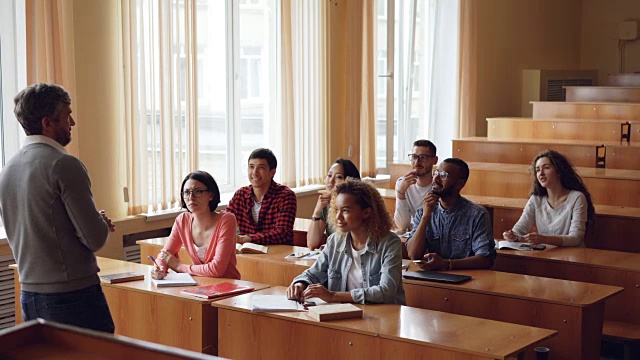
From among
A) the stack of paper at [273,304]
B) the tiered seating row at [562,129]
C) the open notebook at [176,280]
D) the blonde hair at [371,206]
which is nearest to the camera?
the stack of paper at [273,304]

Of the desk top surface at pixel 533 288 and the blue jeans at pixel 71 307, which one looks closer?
the blue jeans at pixel 71 307

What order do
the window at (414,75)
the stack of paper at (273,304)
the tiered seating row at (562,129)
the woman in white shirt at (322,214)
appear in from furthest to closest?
the window at (414,75) → the tiered seating row at (562,129) → the woman in white shirt at (322,214) → the stack of paper at (273,304)

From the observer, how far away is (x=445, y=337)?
336 cm

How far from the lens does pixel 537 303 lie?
13.6 feet

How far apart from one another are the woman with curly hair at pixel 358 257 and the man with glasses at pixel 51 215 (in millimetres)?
1048

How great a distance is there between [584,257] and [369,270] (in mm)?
1624

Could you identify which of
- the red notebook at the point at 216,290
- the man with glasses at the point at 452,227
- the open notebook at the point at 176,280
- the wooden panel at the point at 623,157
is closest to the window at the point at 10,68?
the open notebook at the point at 176,280

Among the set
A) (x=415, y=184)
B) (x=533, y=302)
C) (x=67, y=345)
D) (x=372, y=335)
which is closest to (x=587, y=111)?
(x=415, y=184)

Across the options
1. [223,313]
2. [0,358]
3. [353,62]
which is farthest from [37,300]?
[353,62]

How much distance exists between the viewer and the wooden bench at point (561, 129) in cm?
827

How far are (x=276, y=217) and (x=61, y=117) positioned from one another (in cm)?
249

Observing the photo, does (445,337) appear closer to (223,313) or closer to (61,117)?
(223,313)

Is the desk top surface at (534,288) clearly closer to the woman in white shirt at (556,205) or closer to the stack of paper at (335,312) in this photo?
the stack of paper at (335,312)

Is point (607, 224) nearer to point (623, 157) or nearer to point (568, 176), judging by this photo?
point (568, 176)
